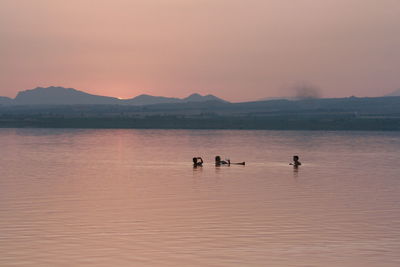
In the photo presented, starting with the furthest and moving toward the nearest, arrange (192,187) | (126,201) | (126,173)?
(126,173), (192,187), (126,201)

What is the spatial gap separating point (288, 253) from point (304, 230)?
4.02 meters

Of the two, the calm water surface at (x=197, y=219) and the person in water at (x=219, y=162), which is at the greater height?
the person in water at (x=219, y=162)

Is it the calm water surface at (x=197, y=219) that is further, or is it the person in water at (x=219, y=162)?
the person in water at (x=219, y=162)

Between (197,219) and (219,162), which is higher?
(219,162)

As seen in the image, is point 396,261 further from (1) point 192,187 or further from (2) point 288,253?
(1) point 192,187

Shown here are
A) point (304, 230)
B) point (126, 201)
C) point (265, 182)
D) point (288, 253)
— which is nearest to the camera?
point (288, 253)

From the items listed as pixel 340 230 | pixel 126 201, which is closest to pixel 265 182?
pixel 126 201

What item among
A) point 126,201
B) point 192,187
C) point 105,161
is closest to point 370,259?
point 126,201

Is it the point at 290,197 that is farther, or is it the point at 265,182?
the point at 265,182

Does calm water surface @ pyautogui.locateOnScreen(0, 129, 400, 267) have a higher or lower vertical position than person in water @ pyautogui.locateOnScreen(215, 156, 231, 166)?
lower

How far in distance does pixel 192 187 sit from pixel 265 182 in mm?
5199

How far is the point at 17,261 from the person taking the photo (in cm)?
2089

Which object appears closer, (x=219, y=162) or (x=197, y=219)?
(x=197, y=219)

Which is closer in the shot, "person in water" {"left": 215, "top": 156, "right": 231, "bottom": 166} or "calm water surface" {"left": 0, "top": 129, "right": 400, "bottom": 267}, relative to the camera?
"calm water surface" {"left": 0, "top": 129, "right": 400, "bottom": 267}
